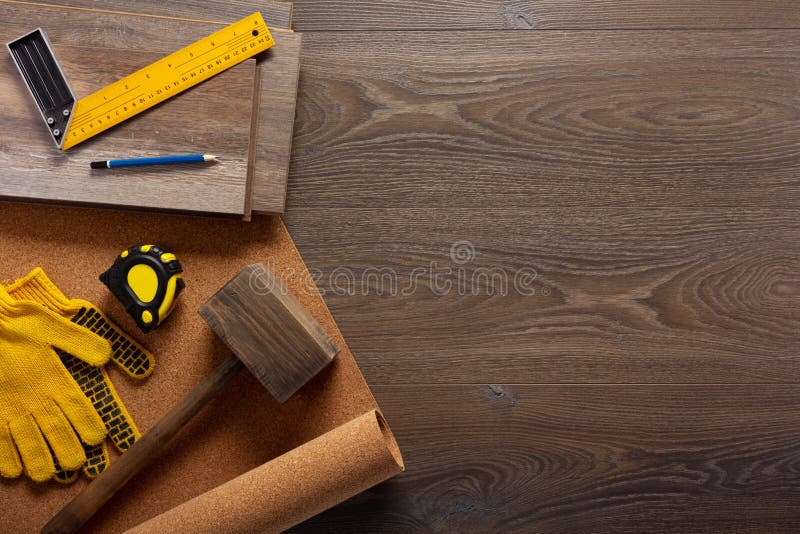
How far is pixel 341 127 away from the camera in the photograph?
1102 mm

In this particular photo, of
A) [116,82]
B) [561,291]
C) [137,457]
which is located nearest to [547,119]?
[561,291]

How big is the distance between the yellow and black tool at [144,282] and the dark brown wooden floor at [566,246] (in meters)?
0.23

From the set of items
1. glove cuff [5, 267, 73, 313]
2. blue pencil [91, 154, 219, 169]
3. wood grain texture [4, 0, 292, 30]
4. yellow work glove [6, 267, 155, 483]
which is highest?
wood grain texture [4, 0, 292, 30]

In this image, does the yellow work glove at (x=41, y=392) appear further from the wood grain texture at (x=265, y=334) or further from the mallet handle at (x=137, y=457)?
the wood grain texture at (x=265, y=334)

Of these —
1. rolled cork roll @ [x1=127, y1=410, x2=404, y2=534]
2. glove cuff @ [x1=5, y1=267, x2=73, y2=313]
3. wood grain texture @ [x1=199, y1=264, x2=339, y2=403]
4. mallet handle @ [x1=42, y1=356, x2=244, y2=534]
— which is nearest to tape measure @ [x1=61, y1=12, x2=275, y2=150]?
glove cuff @ [x1=5, y1=267, x2=73, y2=313]

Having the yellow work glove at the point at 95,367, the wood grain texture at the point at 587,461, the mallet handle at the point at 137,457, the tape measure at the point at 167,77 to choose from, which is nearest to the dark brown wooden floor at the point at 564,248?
the wood grain texture at the point at 587,461

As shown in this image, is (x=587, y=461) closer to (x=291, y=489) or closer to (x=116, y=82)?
(x=291, y=489)

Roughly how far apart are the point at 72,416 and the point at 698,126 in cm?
120

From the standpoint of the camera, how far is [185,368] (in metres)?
1.05

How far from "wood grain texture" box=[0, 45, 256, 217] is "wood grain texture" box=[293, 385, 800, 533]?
470mm

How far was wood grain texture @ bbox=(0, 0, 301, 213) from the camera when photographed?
102 cm

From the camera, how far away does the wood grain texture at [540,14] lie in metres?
1.12

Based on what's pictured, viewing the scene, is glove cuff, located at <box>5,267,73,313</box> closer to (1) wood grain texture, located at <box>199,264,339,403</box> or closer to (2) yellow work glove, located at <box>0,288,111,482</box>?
(2) yellow work glove, located at <box>0,288,111,482</box>

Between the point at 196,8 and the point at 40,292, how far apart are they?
1.80 ft
